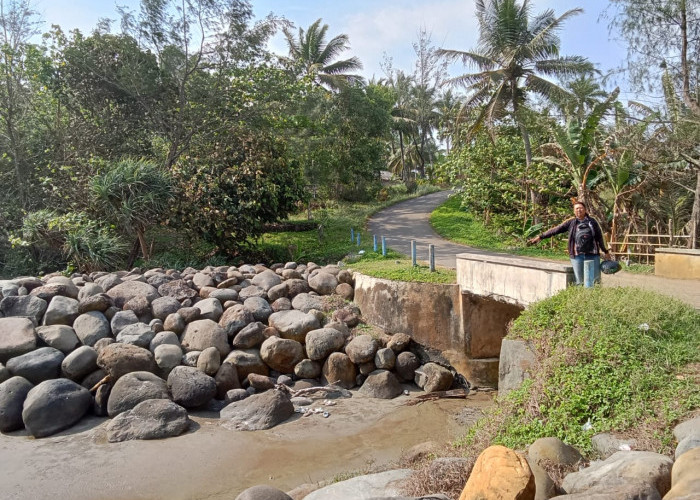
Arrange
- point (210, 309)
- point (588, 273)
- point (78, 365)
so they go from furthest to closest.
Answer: point (210, 309), point (78, 365), point (588, 273)

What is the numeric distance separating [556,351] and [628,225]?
38.1 feet

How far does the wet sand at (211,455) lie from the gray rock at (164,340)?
2.02 metres

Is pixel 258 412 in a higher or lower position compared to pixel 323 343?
lower

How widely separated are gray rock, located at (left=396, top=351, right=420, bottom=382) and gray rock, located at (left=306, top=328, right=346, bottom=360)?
1303mm

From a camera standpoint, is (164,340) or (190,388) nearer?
(190,388)

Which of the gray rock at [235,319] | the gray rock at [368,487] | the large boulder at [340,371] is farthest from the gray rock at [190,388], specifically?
the gray rock at [368,487]

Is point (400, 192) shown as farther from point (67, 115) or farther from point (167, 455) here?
point (167, 455)

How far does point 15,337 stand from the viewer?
1105 centimetres

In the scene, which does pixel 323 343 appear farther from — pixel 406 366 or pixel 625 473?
pixel 625 473

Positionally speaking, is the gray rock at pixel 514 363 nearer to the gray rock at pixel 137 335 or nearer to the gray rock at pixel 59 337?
the gray rock at pixel 137 335

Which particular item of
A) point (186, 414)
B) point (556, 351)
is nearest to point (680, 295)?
point (556, 351)

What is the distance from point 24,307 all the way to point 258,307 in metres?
5.12

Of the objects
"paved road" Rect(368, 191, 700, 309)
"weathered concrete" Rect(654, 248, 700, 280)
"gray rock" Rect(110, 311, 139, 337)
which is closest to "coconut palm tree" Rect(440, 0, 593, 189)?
"paved road" Rect(368, 191, 700, 309)

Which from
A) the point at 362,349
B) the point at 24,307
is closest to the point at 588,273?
the point at 362,349
